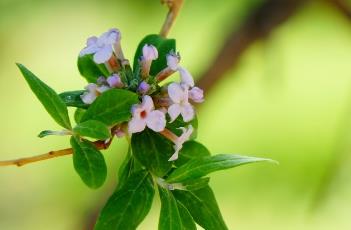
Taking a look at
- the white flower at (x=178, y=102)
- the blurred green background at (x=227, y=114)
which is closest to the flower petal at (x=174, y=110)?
the white flower at (x=178, y=102)

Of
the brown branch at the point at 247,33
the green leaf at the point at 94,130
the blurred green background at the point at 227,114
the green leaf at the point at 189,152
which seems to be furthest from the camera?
the blurred green background at the point at 227,114

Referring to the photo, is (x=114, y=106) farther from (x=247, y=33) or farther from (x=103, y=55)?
(x=247, y=33)

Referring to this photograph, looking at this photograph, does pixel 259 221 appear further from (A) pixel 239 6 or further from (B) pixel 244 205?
(A) pixel 239 6

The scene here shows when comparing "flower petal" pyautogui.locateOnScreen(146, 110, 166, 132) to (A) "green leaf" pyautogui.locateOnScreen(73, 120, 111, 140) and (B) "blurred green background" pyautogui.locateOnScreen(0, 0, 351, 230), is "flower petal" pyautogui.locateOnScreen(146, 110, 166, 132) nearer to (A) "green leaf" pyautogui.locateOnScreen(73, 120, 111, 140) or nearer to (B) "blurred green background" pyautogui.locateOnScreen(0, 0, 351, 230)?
(A) "green leaf" pyautogui.locateOnScreen(73, 120, 111, 140)

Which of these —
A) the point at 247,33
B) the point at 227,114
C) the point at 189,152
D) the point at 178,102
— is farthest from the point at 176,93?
the point at 227,114

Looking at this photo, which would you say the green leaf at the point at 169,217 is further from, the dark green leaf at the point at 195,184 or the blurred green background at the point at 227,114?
the blurred green background at the point at 227,114

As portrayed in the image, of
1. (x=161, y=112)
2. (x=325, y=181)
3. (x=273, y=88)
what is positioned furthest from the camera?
(x=273, y=88)

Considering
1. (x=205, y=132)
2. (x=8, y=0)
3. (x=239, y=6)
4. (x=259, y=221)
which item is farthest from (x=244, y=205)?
(x=8, y=0)
